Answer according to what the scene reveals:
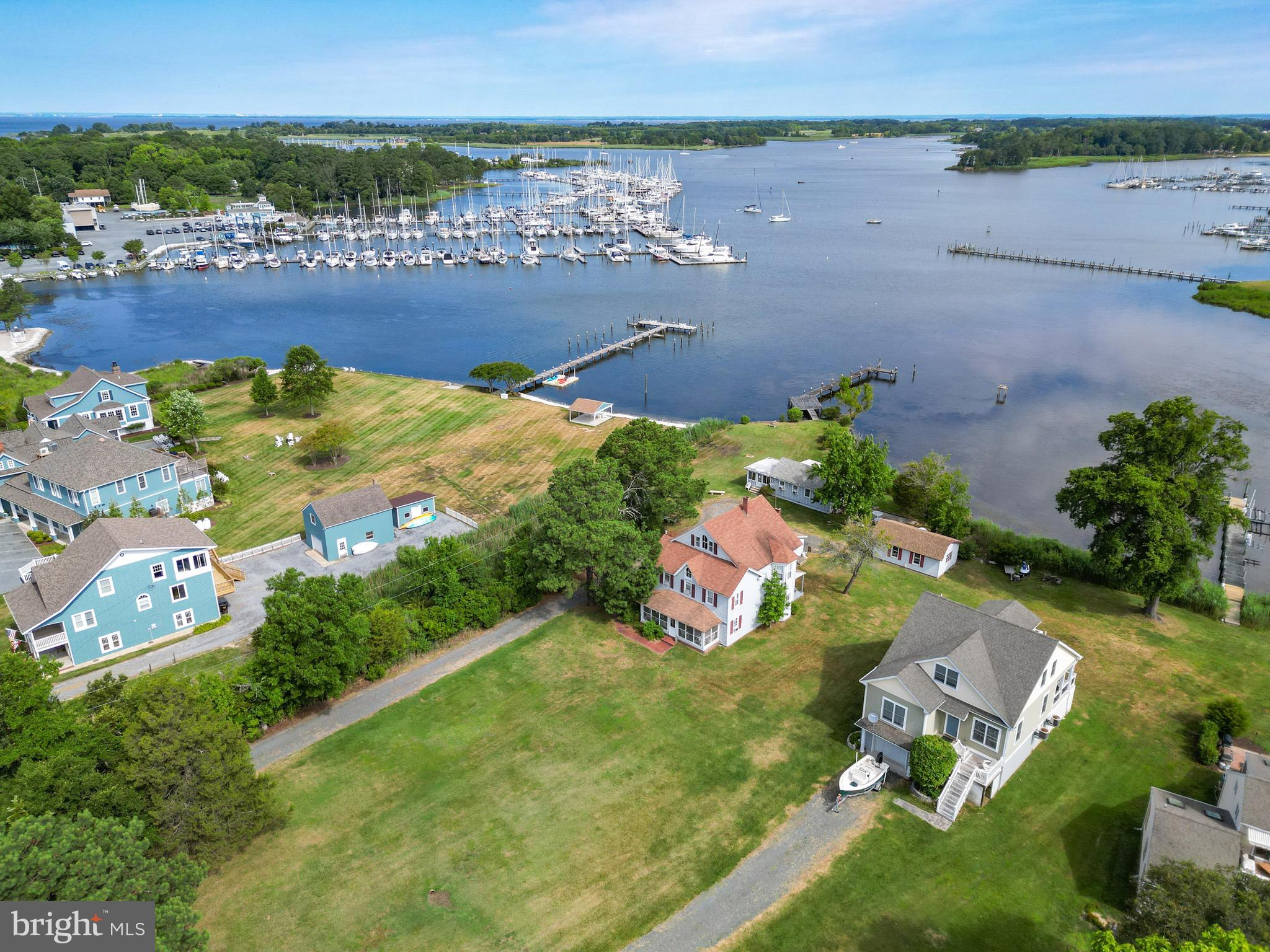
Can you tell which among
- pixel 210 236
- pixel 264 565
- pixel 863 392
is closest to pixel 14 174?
pixel 210 236

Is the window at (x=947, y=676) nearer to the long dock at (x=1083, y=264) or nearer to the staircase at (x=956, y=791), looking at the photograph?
the staircase at (x=956, y=791)

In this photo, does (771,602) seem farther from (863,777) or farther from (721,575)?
(863,777)

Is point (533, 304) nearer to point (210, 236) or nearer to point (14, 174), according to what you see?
point (210, 236)

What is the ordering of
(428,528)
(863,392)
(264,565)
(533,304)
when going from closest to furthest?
(264,565)
(428,528)
(863,392)
(533,304)

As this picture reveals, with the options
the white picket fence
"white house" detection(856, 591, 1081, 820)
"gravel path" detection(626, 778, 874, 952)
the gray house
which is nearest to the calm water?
"white house" detection(856, 591, 1081, 820)

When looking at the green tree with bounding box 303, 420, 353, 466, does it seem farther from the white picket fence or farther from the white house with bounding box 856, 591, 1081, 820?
the white house with bounding box 856, 591, 1081, 820

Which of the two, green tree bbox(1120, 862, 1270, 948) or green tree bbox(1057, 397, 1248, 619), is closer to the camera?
green tree bbox(1120, 862, 1270, 948)
